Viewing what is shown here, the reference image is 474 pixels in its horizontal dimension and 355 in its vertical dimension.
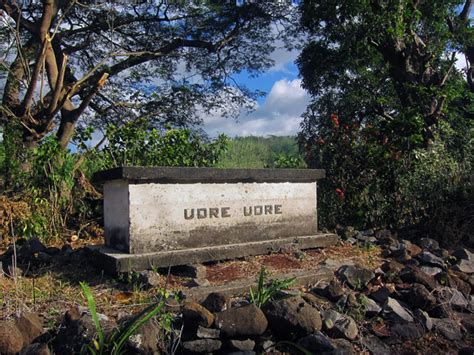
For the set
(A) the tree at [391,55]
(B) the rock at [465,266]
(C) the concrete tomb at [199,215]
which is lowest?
(B) the rock at [465,266]

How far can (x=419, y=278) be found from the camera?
387cm

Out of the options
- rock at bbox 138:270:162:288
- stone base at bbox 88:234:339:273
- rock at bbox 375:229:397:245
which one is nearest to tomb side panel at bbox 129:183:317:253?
stone base at bbox 88:234:339:273

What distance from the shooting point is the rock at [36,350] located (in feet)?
7.98

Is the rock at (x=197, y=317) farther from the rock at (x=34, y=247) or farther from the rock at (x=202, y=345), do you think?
the rock at (x=34, y=247)

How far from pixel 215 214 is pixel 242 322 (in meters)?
2.18

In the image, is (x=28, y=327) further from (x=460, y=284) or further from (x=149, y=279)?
(x=460, y=284)

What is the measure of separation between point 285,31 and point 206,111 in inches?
126

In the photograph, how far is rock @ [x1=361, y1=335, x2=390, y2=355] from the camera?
9.44 feet

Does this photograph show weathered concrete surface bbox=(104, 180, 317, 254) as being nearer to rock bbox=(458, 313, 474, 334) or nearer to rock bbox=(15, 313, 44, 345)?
rock bbox=(15, 313, 44, 345)

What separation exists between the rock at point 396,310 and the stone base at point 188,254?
1764 millimetres

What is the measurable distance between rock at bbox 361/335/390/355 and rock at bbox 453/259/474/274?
2.08m

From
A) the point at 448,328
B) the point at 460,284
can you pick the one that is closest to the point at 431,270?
the point at 460,284

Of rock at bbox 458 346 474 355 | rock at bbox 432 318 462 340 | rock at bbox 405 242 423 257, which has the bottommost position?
rock at bbox 458 346 474 355

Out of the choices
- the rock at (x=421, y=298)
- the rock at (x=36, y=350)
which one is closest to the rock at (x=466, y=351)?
the rock at (x=421, y=298)
